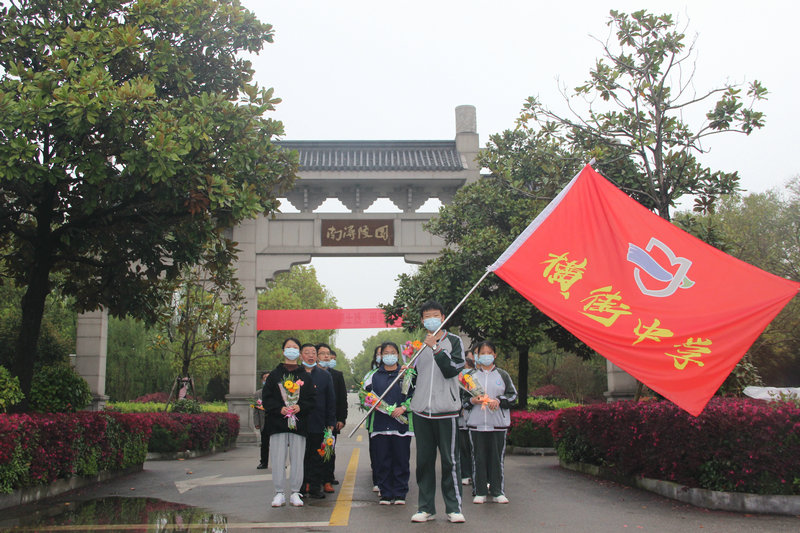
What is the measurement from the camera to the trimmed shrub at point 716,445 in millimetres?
6891

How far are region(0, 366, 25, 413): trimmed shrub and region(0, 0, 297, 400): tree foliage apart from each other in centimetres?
75

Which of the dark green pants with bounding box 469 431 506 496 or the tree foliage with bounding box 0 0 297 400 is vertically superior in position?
the tree foliage with bounding box 0 0 297 400

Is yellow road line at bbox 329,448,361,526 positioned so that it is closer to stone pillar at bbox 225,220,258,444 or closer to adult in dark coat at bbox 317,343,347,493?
adult in dark coat at bbox 317,343,347,493

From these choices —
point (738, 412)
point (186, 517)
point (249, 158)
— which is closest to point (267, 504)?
point (186, 517)

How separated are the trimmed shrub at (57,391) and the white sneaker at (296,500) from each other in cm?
417

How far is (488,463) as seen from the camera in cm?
813

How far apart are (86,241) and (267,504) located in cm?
484

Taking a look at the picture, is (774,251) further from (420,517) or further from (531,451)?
(420,517)

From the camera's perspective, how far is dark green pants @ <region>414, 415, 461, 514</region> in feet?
21.7

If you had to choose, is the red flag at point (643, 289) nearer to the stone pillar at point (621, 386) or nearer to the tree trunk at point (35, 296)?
the tree trunk at point (35, 296)

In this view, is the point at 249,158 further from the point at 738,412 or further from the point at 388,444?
the point at 738,412

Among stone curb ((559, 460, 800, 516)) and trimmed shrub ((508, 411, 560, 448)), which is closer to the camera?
stone curb ((559, 460, 800, 516))

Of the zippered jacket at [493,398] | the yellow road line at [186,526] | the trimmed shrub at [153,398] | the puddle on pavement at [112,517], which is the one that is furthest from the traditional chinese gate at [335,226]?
the yellow road line at [186,526]

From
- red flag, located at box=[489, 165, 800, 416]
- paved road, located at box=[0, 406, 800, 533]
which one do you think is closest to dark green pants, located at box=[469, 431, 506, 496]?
paved road, located at box=[0, 406, 800, 533]
